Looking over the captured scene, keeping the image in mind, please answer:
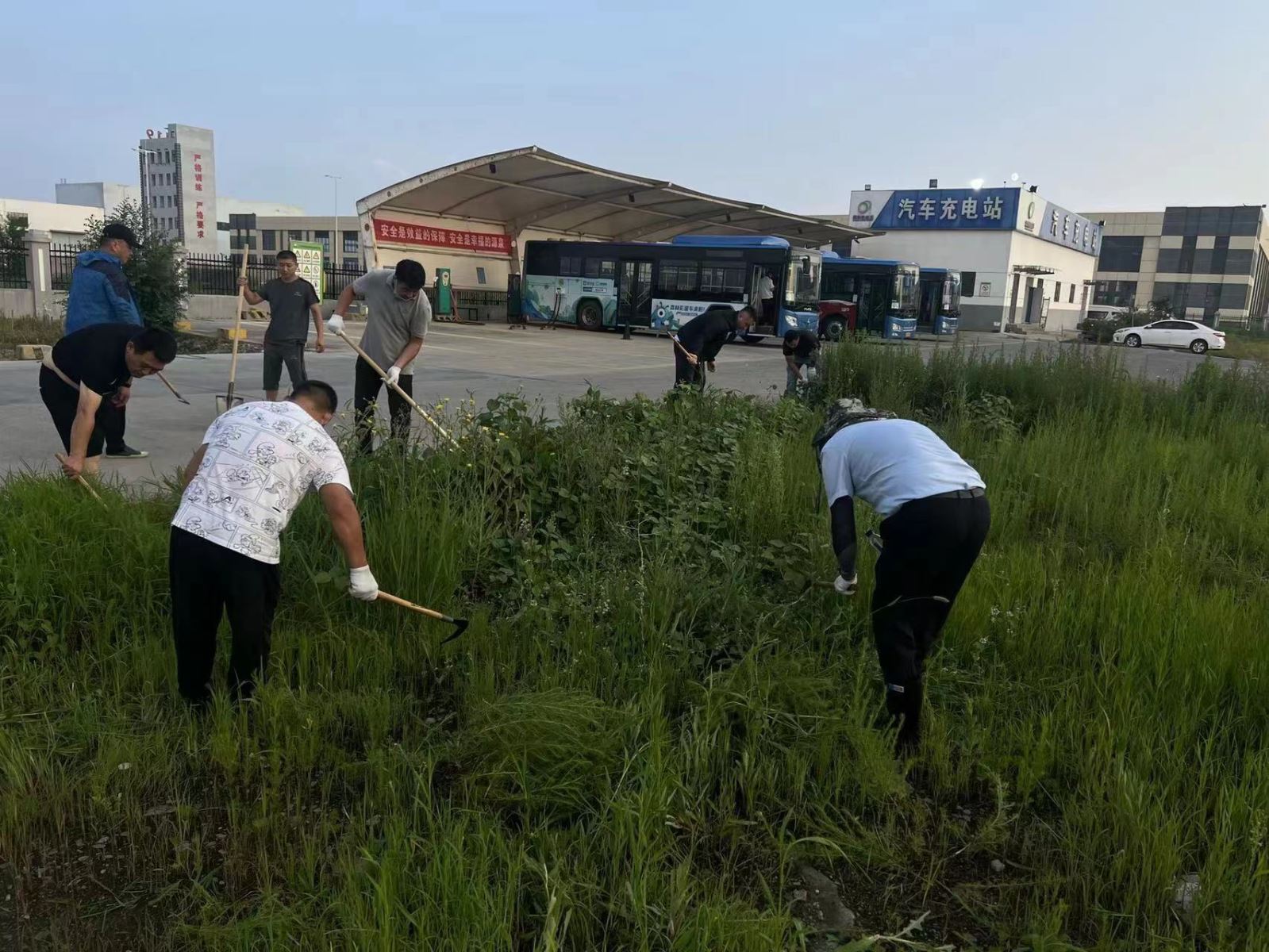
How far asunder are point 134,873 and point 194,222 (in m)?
69.7

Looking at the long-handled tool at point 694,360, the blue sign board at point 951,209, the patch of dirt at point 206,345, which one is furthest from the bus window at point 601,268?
the blue sign board at point 951,209

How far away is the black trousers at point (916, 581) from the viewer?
315 centimetres

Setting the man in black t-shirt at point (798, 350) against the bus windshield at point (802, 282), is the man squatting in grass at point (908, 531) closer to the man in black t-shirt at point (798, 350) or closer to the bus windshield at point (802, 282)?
the man in black t-shirt at point (798, 350)

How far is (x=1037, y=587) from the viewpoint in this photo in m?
4.29

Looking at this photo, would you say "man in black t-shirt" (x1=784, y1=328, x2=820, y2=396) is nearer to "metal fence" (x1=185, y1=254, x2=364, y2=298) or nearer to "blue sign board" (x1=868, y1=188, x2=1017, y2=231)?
"metal fence" (x1=185, y1=254, x2=364, y2=298)

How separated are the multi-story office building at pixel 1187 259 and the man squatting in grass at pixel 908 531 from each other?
7967cm

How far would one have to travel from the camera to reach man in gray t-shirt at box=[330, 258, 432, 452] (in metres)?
6.71

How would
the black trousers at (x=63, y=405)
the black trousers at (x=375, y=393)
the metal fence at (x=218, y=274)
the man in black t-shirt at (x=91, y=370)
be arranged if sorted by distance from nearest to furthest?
the man in black t-shirt at (x=91, y=370) < the black trousers at (x=63, y=405) < the black trousers at (x=375, y=393) < the metal fence at (x=218, y=274)

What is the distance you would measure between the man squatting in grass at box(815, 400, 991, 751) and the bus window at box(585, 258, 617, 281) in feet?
75.6

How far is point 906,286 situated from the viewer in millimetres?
26750

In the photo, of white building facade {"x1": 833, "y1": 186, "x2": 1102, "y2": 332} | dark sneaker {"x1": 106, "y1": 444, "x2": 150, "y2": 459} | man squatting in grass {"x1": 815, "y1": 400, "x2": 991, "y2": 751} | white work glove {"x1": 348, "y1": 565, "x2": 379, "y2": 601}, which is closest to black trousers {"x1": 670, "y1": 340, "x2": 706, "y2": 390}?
dark sneaker {"x1": 106, "y1": 444, "x2": 150, "y2": 459}

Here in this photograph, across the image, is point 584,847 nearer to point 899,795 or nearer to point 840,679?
point 899,795

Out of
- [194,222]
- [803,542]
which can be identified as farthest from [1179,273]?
[803,542]

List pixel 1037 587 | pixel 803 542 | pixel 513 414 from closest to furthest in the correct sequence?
pixel 1037 587
pixel 803 542
pixel 513 414
